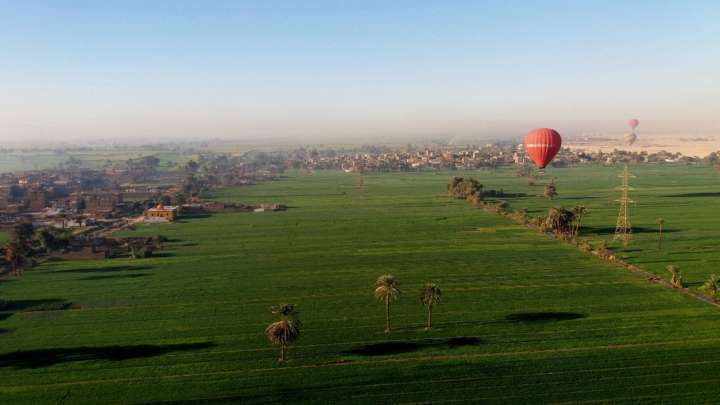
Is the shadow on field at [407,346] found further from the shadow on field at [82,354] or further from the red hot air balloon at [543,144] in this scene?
the red hot air balloon at [543,144]

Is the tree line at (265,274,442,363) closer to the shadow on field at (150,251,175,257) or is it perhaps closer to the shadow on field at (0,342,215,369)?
the shadow on field at (0,342,215,369)

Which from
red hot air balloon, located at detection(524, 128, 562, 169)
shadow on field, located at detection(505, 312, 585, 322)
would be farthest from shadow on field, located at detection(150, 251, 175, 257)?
red hot air balloon, located at detection(524, 128, 562, 169)

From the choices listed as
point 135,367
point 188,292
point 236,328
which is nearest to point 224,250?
point 188,292

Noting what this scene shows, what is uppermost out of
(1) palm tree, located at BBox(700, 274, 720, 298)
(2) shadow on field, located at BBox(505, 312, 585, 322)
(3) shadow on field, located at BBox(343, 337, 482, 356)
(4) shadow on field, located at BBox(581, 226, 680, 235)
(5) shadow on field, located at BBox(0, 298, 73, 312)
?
(1) palm tree, located at BBox(700, 274, 720, 298)

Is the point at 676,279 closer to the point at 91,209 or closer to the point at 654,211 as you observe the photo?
the point at 654,211

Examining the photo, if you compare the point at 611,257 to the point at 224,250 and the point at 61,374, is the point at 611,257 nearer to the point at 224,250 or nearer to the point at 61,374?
the point at 224,250
